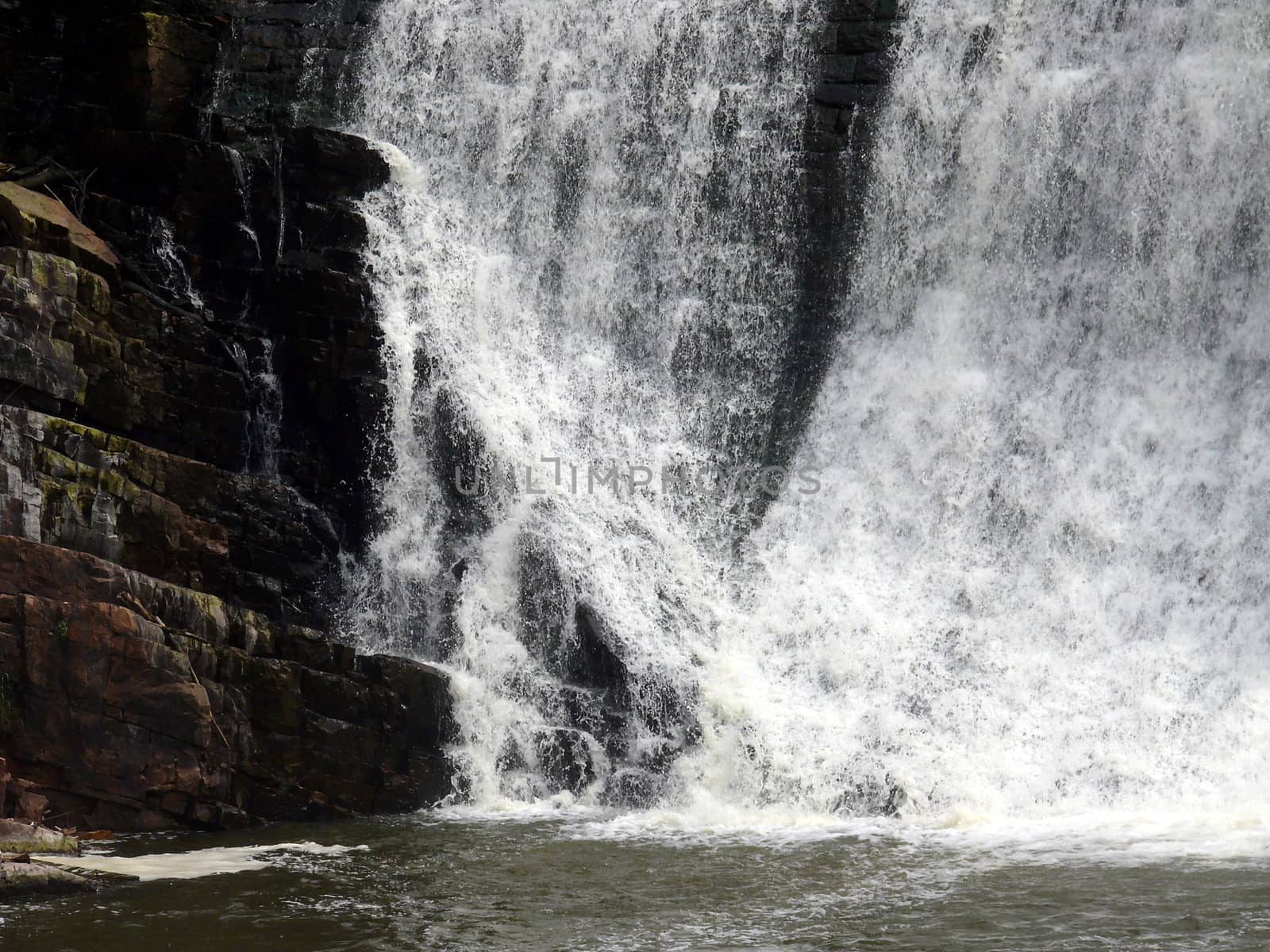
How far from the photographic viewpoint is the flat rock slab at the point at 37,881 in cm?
1399

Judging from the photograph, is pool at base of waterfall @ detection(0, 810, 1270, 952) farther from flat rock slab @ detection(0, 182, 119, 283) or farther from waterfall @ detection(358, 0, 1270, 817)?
flat rock slab @ detection(0, 182, 119, 283)

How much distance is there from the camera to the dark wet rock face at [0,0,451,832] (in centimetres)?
1767

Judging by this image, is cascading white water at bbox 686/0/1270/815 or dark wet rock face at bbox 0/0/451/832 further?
cascading white water at bbox 686/0/1270/815

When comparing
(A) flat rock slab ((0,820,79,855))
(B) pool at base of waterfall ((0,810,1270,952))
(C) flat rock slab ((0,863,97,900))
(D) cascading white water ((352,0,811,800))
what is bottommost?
(B) pool at base of waterfall ((0,810,1270,952))

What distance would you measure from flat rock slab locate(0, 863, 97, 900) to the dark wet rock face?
8.81 feet

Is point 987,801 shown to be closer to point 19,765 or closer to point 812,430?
point 812,430

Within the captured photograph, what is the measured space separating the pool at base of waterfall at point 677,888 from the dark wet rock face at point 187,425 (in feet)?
3.78

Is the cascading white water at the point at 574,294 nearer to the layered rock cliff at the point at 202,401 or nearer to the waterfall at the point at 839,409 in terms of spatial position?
the waterfall at the point at 839,409

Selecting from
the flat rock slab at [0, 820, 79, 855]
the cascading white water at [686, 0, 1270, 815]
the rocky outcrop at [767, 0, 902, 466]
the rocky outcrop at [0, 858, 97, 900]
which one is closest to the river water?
the cascading white water at [686, 0, 1270, 815]

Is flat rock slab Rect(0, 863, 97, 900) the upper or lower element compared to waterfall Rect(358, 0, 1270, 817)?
lower

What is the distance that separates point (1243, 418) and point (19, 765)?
17.2 meters

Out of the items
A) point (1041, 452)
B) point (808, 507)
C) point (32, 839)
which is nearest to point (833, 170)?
point (808, 507)

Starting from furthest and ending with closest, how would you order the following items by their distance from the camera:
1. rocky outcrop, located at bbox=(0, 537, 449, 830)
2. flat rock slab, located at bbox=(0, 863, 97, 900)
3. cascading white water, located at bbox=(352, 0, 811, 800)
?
1. cascading white water, located at bbox=(352, 0, 811, 800)
2. rocky outcrop, located at bbox=(0, 537, 449, 830)
3. flat rock slab, located at bbox=(0, 863, 97, 900)

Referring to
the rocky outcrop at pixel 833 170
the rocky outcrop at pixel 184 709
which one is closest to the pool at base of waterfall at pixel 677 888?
the rocky outcrop at pixel 184 709
